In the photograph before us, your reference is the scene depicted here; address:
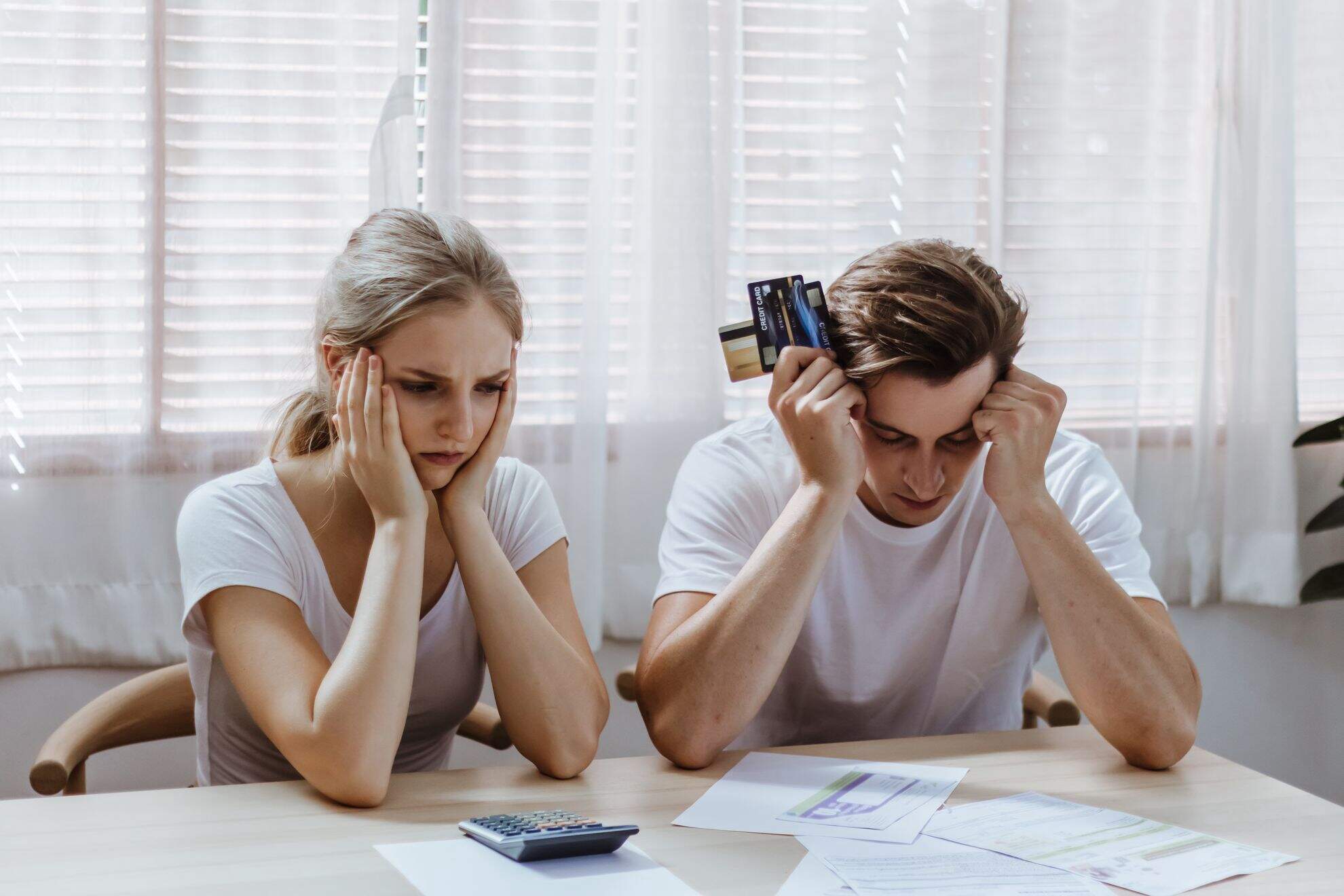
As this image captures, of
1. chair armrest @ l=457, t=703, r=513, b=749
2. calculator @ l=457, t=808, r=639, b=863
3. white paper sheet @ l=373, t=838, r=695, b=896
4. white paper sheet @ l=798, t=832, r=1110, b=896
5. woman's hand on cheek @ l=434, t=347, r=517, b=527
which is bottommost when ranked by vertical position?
chair armrest @ l=457, t=703, r=513, b=749

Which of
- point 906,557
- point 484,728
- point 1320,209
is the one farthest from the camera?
point 1320,209

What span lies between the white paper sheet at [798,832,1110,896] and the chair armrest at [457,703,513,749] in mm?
686

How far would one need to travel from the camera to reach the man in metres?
1.28

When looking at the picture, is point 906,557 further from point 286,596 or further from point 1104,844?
point 286,596

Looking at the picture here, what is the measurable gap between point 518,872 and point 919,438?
0.70 metres

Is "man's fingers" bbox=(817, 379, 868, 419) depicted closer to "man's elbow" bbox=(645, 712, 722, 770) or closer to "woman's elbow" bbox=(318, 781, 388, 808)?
"man's elbow" bbox=(645, 712, 722, 770)

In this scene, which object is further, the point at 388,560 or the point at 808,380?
the point at 808,380

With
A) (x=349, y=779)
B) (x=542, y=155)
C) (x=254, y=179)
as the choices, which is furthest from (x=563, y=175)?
(x=349, y=779)

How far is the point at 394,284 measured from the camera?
4.15 feet

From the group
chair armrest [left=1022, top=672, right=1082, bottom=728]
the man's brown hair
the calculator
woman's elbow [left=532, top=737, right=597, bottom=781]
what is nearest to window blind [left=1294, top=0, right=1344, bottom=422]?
chair armrest [left=1022, top=672, right=1082, bottom=728]

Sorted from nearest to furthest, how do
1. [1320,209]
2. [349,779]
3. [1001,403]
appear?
[349,779]
[1001,403]
[1320,209]

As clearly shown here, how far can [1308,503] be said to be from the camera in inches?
91.7

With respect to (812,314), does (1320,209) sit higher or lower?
higher

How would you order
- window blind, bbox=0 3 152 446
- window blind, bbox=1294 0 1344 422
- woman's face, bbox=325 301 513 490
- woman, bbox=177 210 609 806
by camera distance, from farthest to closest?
1. window blind, bbox=1294 0 1344 422
2. window blind, bbox=0 3 152 446
3. woman's face, bbox=325 301 513 490
4. woman, bbox=177 210 609 806
